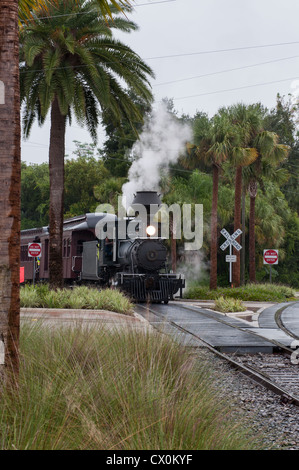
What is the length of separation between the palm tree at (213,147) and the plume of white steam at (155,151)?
0.89 meters

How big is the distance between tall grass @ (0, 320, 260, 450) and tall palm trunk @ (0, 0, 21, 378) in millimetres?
420

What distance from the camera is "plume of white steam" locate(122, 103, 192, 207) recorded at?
33.1 m

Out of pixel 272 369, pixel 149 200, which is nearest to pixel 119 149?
pixel 149 200

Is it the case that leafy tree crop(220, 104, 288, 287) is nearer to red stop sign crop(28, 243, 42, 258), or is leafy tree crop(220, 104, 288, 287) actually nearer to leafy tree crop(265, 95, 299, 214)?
red stop sign crop(28, 243, 42, 258)

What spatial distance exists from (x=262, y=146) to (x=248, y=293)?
853cm

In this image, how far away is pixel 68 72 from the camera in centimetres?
2106

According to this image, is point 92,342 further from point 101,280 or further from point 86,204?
point 86,204

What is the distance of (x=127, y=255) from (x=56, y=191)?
16.0 ft

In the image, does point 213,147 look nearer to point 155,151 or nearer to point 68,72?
point 155,151

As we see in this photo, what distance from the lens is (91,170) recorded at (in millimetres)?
68125

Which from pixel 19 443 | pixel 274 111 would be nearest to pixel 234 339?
pixel 19 443

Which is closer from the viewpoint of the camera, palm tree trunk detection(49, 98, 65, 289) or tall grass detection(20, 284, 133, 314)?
tall grass detection(20, 284, 133, 314)

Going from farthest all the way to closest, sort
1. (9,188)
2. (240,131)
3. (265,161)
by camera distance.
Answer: (265,161), (240,131), (9,188)
